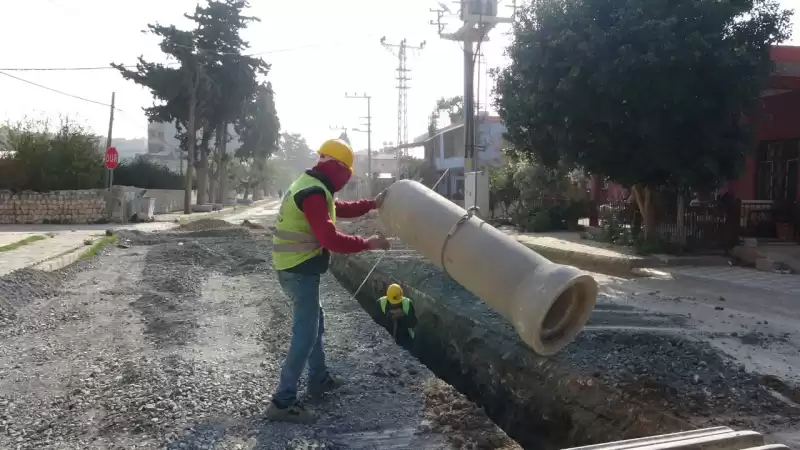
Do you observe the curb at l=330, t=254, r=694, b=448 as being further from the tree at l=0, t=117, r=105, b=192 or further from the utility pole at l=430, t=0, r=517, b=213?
the tree at l=0, t=117, r=105, b=192

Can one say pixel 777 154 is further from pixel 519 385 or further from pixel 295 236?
pixel 295 236

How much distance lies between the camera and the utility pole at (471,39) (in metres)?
18.8

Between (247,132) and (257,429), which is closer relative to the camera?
(257,429)

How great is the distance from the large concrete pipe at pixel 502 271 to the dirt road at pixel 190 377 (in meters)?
0.77

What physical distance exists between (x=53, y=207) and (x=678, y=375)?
2245 cm

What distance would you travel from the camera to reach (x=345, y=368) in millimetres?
4641

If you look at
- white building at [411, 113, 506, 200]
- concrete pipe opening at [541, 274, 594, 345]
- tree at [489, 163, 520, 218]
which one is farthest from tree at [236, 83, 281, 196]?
concrete pipe opening at [541, 274, 594, 345]

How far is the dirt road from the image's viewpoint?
3398 millimetres

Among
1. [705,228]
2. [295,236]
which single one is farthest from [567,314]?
[705,228]

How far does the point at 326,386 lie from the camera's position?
4113 millimetres

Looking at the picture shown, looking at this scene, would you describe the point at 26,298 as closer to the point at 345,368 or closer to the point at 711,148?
the point at 345,368

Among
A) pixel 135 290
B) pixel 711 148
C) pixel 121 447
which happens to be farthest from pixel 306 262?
pixel 711 148

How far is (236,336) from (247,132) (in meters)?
35.5

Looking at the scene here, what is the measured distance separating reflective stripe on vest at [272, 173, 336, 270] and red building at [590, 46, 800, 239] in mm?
12197
